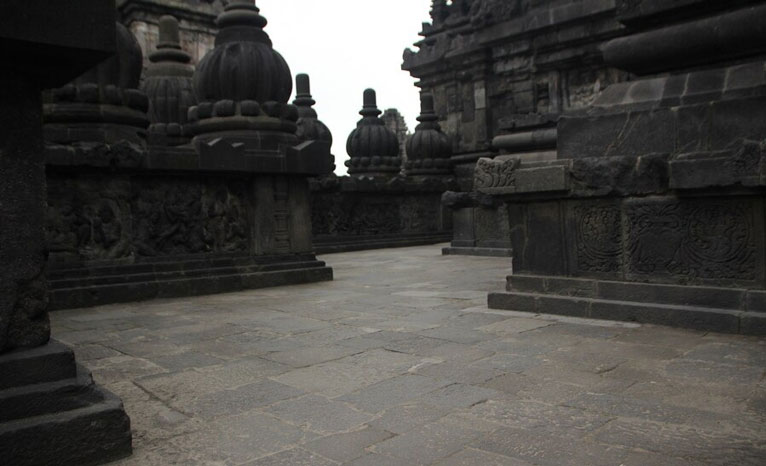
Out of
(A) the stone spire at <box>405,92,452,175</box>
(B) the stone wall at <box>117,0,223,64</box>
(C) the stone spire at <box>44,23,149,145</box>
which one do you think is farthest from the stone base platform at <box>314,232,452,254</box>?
(B) the stone wall at <box>117,0,223,64</box>

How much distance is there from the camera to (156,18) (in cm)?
1692

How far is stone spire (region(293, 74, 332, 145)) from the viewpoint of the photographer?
1322 centimetres

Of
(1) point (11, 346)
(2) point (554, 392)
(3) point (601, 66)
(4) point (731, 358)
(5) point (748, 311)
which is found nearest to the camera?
(1) point (11, 346)

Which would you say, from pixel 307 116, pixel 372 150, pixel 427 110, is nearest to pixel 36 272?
pixel 307 116

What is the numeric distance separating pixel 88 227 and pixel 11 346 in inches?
153

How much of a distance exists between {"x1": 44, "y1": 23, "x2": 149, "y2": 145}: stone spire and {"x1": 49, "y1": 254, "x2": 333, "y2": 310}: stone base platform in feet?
4.08

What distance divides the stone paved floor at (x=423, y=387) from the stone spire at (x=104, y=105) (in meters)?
1.99

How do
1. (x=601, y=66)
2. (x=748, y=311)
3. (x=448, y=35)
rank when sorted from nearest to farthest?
(x=748, y=311), (x=601, y=66), (x=448, y=35)

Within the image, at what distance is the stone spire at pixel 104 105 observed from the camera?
6.14 m

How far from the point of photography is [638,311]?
4.25m

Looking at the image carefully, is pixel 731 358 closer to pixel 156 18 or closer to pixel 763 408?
pixel 763 408

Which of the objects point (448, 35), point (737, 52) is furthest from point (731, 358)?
point (448, 35)

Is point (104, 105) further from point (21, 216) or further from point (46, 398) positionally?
point (46, 398)

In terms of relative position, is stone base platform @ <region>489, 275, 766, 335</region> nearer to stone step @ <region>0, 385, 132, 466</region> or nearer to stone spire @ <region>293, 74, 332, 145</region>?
stone step @ <region>0, 385, 132, 466</region>
